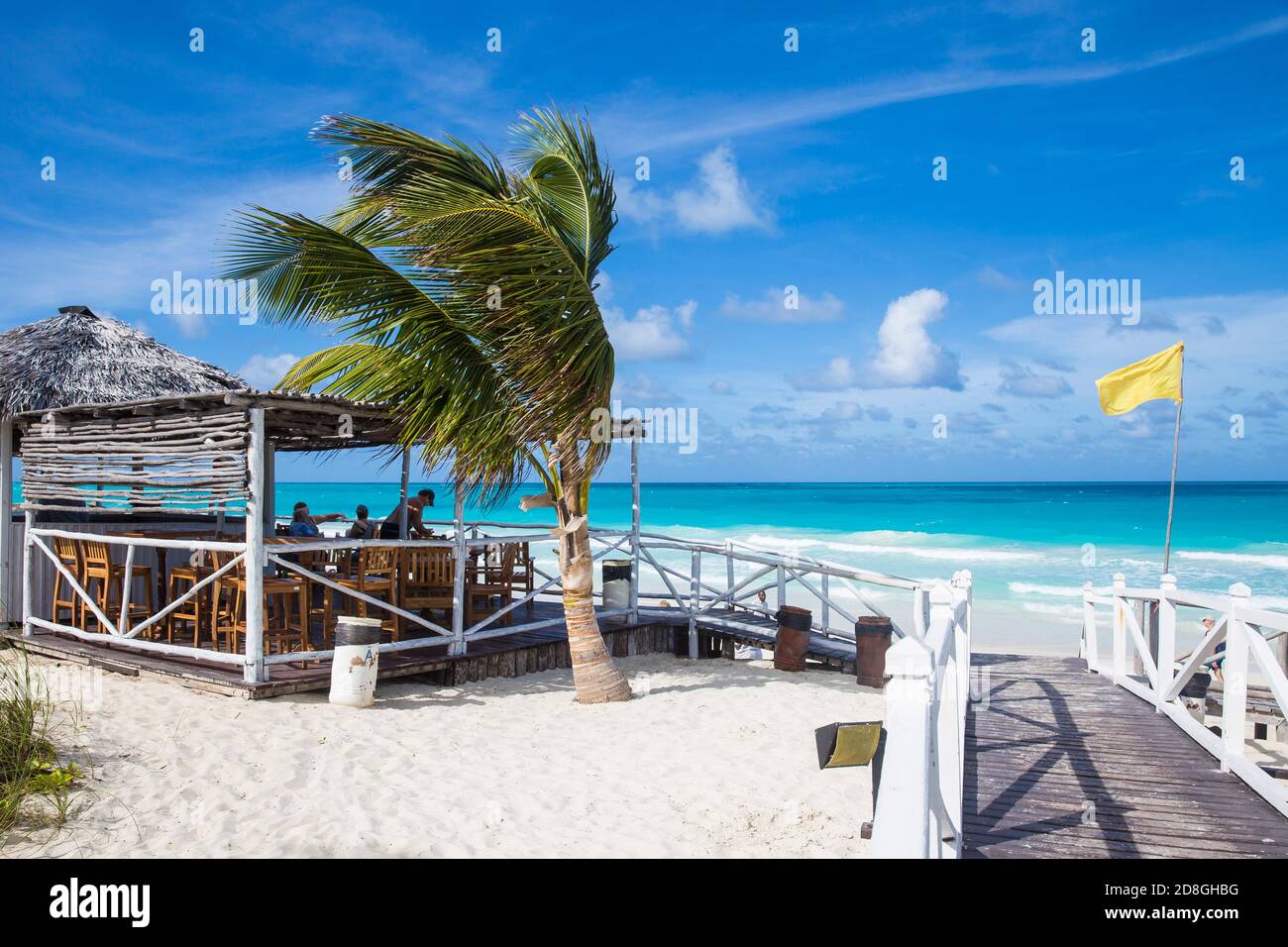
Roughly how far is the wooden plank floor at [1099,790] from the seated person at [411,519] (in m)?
6.27

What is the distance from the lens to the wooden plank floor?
4195 mm

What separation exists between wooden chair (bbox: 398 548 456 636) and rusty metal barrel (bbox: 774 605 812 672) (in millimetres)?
4012

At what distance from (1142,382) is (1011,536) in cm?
3409

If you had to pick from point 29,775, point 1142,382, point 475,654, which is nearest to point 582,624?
point 475,654

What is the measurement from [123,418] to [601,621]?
5.90 meters

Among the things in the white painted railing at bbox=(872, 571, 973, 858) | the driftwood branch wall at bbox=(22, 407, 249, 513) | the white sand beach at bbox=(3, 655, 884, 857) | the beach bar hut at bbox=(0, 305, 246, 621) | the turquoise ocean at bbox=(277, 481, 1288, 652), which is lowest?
the turquoise ocean at bbox=(277, 481, 1288, 652)

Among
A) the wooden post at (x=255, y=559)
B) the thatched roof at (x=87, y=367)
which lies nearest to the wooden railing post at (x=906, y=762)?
the wooden post at (x=255, y=559)

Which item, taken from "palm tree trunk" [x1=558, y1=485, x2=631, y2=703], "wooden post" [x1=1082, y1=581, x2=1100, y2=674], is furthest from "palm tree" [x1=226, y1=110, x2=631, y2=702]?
"wooden post" [x1=1082, y1=581, x2=1100, y2=674]

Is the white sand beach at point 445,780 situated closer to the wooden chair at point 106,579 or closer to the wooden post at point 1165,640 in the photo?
the wooden chair at point 106,579

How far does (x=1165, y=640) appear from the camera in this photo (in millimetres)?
6855

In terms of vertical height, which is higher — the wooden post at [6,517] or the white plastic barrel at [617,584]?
the wooden post at [6,517]

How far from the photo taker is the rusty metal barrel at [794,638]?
10.9 meters

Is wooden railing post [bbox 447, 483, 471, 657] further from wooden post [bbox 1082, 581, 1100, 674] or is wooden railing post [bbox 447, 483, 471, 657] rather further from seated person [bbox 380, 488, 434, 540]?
wooden post [bbox 1082, 581, 1100, 674]
